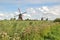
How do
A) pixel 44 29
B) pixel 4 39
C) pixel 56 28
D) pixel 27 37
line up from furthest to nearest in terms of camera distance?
1. pixel 56 28
2. pixel 44 29
3. pixel 27 37
4. pixel 4 39

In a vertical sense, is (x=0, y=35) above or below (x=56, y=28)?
above

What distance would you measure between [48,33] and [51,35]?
45 cm

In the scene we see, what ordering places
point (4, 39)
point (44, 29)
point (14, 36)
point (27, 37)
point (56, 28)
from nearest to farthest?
point (4, 39) < point (14, 36) < point (27, 37) < point (44, 29) < point (56, 28)

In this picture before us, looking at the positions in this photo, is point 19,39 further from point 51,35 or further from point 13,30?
point 51,35

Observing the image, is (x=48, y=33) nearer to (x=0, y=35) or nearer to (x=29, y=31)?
(x=29, y=31)

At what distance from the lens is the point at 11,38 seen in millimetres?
23359

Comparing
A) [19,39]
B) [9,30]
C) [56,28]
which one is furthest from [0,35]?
[56,28]

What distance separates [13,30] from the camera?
2683 centimetres

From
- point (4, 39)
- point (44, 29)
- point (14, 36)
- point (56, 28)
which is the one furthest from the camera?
point (56, 28)

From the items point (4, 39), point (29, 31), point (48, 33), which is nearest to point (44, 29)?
point (48, 33)

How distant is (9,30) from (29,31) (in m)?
1.76

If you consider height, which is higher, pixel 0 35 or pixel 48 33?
pixel 0 35

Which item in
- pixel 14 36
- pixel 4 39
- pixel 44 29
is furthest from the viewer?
pixel 44 29

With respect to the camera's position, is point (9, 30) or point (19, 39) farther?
point (9, 30)
